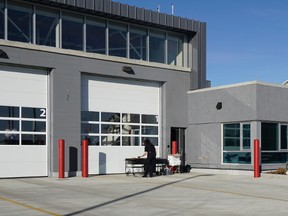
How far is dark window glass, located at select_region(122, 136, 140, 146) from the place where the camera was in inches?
928

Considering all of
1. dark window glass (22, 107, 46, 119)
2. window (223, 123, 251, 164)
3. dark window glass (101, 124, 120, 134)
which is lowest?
window (223, 123, 251, 164)

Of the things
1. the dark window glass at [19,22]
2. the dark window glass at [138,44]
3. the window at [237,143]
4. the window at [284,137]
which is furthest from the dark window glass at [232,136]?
the dark window glass at [19,22]

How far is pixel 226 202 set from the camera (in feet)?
40.2

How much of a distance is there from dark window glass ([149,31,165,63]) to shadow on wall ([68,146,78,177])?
679 centimetres

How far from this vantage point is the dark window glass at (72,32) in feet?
71.7

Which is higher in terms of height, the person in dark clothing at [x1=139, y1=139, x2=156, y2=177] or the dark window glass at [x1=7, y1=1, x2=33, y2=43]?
the dark window glass at [x1=7, y1=1, x2=33, y2=43]

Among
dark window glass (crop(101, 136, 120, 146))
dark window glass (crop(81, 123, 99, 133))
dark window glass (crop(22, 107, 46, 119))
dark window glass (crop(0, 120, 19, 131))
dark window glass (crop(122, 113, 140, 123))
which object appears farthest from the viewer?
dark window glass (crop(122, 113, 140, 123))

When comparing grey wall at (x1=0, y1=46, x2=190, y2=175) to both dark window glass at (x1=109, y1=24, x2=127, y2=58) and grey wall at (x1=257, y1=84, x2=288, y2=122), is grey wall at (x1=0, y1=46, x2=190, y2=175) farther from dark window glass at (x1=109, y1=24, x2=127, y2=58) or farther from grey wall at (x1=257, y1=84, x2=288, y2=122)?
grey wall at (x1=257, y1=84, x2=288, y2=122)

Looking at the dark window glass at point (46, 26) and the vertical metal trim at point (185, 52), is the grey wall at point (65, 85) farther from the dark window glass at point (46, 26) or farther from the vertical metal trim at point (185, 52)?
the vertical metal trim at point (185, 52)

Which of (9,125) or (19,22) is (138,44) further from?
(9,125)

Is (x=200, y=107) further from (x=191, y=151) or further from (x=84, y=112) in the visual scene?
(x=84, y=112)

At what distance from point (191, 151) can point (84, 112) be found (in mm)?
6438

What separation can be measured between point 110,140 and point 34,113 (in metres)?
4.15

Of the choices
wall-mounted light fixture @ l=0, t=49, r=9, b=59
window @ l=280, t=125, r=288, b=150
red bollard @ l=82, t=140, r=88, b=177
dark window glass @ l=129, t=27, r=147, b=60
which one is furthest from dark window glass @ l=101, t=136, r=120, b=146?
window @ l=280, t=125, r=288, b=150
